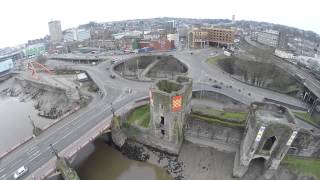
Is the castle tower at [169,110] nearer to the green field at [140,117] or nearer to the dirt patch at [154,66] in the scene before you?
the green field at [140,117]

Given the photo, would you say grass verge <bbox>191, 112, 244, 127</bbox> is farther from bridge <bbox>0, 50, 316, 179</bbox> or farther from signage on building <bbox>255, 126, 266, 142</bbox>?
bridge <bbox>0, 50, 316, 179</bbox>

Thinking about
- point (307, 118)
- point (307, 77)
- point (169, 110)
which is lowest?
point (307, 118)

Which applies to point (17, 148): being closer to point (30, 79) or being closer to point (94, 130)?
point (94, 130)

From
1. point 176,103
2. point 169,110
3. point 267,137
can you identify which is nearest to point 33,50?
point 169,110

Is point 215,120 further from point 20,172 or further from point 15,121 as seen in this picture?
point 15,121

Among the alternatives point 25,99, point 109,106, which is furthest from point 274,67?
point 25,99

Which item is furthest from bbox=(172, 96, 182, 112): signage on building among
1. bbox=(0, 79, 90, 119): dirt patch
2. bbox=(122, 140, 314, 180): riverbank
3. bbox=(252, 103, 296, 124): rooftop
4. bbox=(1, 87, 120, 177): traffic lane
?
bbox=(0, 79, 90, 119): dirt patch
